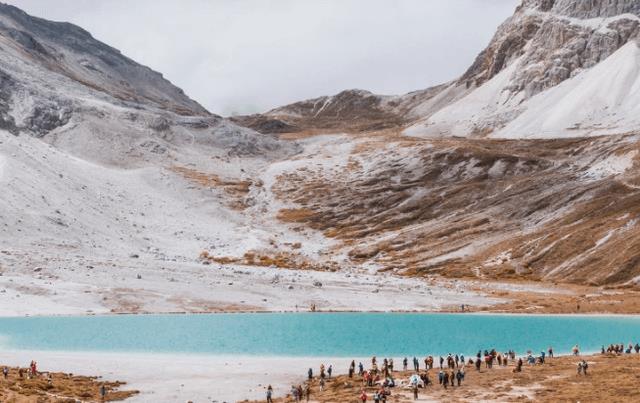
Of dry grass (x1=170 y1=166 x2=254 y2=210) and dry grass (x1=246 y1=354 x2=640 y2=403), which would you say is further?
dry grass (x1=170 y1=166 x2=254 y2=210)

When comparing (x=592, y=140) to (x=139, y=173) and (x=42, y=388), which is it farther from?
(x=42, y=388)

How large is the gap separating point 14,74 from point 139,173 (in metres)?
51.2

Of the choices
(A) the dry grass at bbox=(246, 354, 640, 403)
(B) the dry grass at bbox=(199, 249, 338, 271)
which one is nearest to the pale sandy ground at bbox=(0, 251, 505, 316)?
(B) the dry grass at bbox=(199, 249, 338, 271)

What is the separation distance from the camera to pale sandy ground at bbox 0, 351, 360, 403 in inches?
1727

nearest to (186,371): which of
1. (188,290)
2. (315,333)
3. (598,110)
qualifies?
(315,333)

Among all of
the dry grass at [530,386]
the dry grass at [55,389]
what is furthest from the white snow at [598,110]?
the dry grass at [55,389]

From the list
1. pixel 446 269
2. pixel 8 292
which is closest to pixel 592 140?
Result: pixel 446 269

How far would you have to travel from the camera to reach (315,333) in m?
70.4

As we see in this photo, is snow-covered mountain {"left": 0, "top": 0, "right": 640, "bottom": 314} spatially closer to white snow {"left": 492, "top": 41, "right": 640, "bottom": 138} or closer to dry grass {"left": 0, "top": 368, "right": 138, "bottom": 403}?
white snow {"left": 492, "top": 41, "right": 640, "bottom": 138}

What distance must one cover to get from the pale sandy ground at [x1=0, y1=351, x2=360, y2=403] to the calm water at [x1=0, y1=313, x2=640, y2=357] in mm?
3789

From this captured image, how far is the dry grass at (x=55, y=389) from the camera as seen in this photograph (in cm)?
3997

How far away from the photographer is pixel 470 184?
154625 mm

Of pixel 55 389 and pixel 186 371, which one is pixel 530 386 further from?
pixel 55 389

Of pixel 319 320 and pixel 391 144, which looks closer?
pixel 319 320
